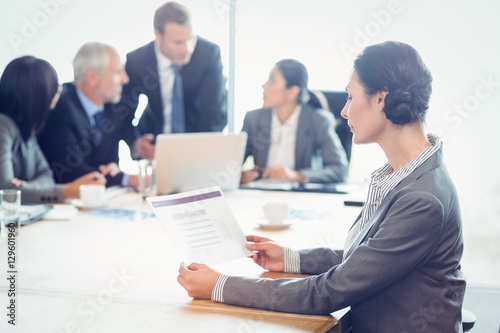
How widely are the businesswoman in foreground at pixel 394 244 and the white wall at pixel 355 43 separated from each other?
285 cm

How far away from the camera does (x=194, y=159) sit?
320 centimetres

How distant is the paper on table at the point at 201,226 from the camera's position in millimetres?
1906

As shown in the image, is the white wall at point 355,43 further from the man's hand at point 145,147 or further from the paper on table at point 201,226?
the paper on table at point 201,226

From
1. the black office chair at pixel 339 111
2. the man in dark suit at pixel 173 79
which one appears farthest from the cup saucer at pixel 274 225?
the man in dark suit at pixel 173 79

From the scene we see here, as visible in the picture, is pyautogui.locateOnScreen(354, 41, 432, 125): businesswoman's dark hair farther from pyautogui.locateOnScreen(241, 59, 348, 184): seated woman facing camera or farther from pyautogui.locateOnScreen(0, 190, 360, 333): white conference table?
pyautogui.locateOnScreen(241, 59, 348, 184): seated woman facing camera

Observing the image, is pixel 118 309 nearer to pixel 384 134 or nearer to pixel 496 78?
pixel 384 134

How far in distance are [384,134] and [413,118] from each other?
0.28 ft

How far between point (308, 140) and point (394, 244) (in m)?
3.06

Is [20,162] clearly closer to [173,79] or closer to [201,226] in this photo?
[173,79]

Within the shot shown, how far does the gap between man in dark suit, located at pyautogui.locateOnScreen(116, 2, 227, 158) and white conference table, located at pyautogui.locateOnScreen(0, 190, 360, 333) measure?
2.04 meters

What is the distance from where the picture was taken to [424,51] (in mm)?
4617

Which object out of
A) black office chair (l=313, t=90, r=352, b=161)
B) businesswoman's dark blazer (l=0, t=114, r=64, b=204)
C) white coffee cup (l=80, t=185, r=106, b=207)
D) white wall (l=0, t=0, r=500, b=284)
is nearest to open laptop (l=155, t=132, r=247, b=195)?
white coffee cup (l=80, t=185, r=106, b=207)

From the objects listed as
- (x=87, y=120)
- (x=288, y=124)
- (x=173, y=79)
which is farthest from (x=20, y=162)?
(x=288, y=124)

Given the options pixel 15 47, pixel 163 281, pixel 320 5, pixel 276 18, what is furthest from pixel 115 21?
pixel 163 281
